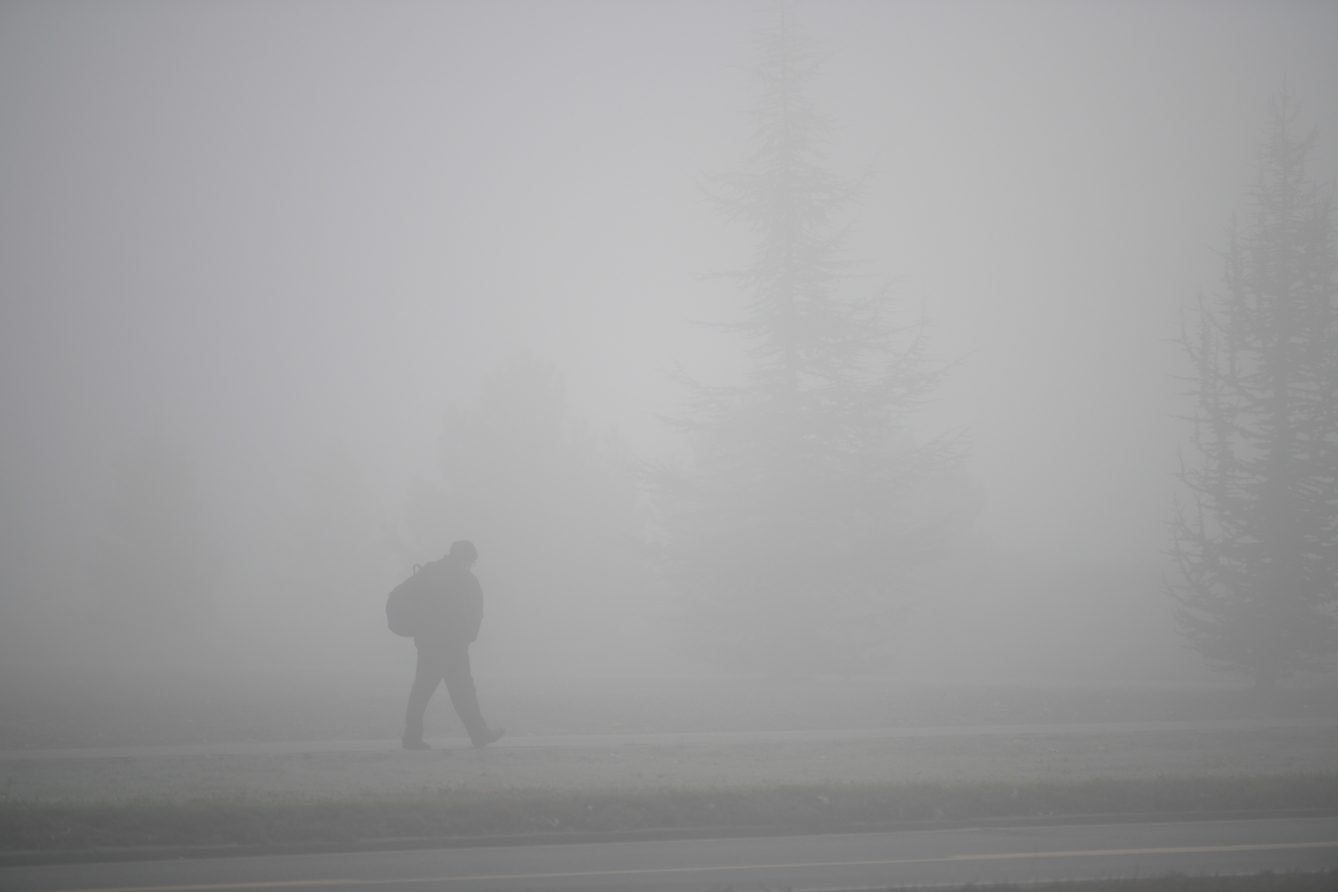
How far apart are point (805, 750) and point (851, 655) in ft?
31.8

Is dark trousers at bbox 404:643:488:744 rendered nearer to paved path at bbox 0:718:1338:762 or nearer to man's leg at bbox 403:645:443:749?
man's leg at bbox 403:645:443:749

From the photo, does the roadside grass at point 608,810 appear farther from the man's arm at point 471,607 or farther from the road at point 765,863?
the man's arm at point 471,607

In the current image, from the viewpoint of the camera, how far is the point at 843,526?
21797 millimetres

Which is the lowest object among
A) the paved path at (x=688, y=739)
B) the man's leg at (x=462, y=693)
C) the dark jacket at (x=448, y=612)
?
the paved path at (x=688, y=739)

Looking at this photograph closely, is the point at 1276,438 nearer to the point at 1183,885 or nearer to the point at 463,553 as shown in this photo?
the point at 1183,885

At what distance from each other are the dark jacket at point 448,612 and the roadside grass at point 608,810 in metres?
2.85

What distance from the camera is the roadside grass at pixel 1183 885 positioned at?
6.39 meters

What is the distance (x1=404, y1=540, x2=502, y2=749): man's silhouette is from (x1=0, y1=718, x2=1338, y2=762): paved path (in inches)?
23.0

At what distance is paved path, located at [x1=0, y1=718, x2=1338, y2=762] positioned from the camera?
11273 millimetres

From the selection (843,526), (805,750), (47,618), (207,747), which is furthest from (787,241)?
(47,618)

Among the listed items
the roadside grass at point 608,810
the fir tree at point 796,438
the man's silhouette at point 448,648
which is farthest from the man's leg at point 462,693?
the fir tree at point 796,438

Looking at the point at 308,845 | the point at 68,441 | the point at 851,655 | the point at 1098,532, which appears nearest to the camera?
the point at 308,845

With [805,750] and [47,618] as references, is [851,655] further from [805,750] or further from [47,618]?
[47,618]

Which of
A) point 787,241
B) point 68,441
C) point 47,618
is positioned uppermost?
point 68,441
